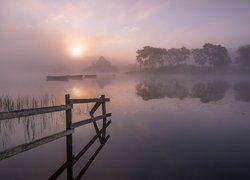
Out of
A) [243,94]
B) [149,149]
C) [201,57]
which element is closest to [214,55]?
[201,57]

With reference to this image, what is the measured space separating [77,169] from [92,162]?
0.82 metres

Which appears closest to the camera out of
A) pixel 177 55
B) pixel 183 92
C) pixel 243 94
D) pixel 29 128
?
pixel 29 128

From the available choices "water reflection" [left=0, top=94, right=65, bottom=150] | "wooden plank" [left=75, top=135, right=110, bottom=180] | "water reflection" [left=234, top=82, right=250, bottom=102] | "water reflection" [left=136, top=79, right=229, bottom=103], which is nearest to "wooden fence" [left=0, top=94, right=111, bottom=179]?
"wooden plank" [left=75, top=135, right=110, bottom=180]

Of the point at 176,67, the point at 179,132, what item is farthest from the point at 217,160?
the point at 176,67

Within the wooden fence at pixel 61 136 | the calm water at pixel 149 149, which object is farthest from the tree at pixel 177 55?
the wooden fence at pixel 61 136

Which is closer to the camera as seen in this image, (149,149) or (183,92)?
(149,149)

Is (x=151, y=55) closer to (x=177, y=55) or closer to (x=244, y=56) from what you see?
(x=177, y=55)

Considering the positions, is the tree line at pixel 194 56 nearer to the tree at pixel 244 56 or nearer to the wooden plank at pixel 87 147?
the tree at pixel 244 56

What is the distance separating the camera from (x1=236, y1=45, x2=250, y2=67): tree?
135m

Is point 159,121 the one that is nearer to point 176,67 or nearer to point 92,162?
point 92,162

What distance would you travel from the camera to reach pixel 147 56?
449ft

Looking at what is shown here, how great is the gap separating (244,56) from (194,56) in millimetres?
33231

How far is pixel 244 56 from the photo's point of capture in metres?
136

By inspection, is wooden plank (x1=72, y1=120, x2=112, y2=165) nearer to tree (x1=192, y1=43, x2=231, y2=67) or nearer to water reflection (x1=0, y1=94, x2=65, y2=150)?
water reflection (x1=0, y1=94, x2=65, y2=150)
